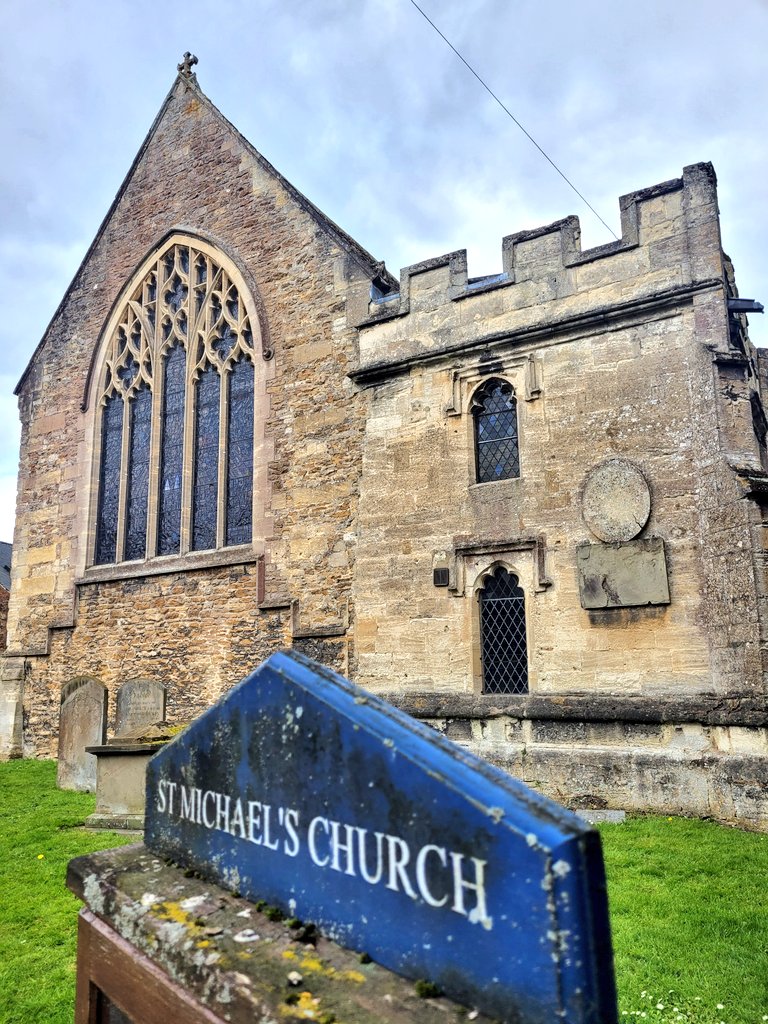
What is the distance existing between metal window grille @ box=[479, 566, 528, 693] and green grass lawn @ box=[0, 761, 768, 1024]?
2.21 metres

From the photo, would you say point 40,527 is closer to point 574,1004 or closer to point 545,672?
point 545,672

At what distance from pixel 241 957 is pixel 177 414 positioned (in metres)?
12.8

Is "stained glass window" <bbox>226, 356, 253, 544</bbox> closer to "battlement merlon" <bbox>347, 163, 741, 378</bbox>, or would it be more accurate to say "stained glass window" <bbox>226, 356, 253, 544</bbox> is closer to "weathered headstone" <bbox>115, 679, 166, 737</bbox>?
"weathered headstone" <bbox>115, 679, 166, 737</bbox>

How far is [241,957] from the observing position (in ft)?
5.40

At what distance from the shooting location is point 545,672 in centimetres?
851

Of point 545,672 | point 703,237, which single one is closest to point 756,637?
point 545,672

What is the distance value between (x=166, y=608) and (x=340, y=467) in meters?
4.07

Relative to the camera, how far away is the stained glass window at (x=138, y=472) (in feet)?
44.4

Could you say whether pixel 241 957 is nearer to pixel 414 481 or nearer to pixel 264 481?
pixel 414 481

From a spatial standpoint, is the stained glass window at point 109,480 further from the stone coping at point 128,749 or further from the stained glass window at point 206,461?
the stone coping at point 128,749

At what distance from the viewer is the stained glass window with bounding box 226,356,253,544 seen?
12281 millimetres

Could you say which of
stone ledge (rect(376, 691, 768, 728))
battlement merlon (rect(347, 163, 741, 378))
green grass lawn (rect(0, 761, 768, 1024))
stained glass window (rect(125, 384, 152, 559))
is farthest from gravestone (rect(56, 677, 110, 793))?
battlement merlon (rect(347, 163, 741, 378))

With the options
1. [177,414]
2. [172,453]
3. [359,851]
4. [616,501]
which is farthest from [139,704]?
[359,851]

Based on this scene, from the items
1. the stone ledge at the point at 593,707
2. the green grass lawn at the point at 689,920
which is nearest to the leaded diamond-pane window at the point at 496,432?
the stone ledge at the point at 593,707
